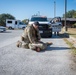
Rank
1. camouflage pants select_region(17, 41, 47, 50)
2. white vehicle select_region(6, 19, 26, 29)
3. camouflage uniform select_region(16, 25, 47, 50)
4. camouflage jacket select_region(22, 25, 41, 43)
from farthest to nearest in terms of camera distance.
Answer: white vehicle select_region(6, 19, 26, 29)
camouflage jacket select_region(22, 25, 41, 43)
camouflage uniform select_region(16, 25, 47, 50)
camouflage pants select_region(17, 41, 47, 50)

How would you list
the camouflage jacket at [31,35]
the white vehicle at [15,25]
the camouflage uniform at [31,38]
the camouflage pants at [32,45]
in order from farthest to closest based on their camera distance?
1. the white vehicle at [15,25]
2. the camouflage jacket at [31,35]
3. the camouflage uniform at [31,38]
4. the camouflage pants at [32,45]

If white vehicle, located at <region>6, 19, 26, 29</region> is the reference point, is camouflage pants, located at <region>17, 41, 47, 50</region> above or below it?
below

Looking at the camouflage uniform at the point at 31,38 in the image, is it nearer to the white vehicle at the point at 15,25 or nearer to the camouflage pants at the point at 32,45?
the camouflage pants at the point at 32,45

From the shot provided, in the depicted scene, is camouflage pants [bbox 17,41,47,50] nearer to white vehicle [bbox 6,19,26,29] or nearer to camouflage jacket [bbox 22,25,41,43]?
camouflage jacket [bbox 22,25,41,43]

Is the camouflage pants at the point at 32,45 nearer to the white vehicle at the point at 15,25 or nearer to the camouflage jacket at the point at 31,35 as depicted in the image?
the camouflage jacket at the point at 31,35

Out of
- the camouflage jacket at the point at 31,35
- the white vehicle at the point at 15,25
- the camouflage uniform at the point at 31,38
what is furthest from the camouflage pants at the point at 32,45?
the white vehicle at the point at 15,25

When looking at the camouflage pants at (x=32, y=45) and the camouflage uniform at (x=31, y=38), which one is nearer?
the camouflage pants at (x=32, y=45)

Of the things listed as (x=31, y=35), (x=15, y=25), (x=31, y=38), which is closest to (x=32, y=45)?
(x=31, y=38)

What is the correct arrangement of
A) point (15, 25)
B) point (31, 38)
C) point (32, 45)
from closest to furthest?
point (32, 45), point (31, 38), point (15, 25)

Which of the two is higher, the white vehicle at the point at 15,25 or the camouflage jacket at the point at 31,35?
the white vehicle at the point at 15,25

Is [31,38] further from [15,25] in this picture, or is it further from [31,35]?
[15,25]

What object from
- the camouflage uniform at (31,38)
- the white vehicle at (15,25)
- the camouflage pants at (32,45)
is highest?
the white vehicle at (15,25)

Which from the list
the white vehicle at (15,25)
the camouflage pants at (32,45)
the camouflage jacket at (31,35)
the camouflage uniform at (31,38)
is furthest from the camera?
the white vehicle at (15,25)

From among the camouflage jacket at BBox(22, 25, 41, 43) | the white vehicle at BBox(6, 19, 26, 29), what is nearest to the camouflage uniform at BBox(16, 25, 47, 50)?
the camouflage jacket at BBox(22, 25, 41, 43)
